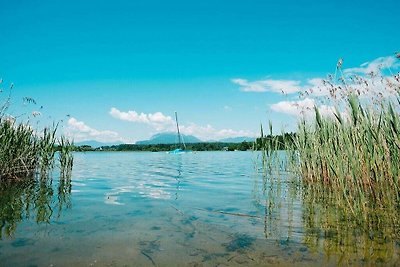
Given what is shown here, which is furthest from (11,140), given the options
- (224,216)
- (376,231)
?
(376,231)

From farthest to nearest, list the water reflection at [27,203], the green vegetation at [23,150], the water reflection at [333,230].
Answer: the green vegetation at [23,150]
the water reflection at [27,203]
the water reflection at [333,230]

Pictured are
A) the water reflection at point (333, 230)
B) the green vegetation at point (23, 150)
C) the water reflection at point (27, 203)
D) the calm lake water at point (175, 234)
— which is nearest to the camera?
the calm lake water at point (175, 234)

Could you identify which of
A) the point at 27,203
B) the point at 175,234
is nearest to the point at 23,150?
the point at 27,203

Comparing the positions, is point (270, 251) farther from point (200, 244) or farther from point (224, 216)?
point (224, 216)

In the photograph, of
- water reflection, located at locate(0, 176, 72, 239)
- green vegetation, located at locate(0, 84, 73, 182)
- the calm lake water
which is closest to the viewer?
the calm lake water

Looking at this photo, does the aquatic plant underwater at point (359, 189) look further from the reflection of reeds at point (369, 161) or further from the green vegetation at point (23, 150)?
the green vegetation at point (23, 150)

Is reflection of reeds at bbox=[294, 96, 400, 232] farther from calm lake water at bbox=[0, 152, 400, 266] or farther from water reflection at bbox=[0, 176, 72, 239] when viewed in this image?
water reflection at bbox=[0, 176, 72, 239]

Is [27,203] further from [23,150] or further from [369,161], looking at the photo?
[369,161]

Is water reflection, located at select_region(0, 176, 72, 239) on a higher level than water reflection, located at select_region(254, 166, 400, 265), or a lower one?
higher

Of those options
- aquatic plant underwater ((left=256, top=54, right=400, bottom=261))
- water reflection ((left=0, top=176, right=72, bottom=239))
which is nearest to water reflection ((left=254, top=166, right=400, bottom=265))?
aquatic plant underwater ((left=256, top=54, right=400, bottom=261))

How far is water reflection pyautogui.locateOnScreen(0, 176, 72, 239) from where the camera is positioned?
6219mm

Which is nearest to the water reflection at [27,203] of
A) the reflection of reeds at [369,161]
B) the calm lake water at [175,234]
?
the calm lake water at [175,234]

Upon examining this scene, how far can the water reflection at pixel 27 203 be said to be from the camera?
6219 mm

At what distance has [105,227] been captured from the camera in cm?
600
